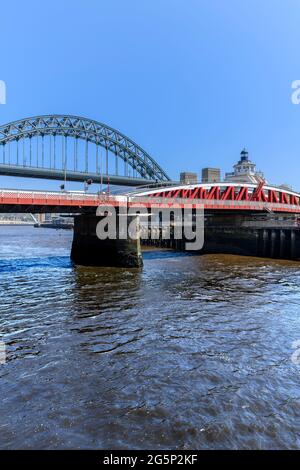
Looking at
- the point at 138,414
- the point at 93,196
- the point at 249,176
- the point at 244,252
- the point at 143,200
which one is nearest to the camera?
the point at 138,414

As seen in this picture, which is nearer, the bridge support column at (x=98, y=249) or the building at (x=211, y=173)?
the bridge support column at (x=98, y=249)

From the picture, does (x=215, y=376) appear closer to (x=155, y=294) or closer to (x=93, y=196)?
(x=155, y=294)

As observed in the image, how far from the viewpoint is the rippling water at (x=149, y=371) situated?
786 centimetres

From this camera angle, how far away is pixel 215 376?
10.7 meters

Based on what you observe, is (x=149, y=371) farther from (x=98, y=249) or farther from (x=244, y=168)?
(x=244, y=168)

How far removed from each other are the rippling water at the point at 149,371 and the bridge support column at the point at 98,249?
12.7m

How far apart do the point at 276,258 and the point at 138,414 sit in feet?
149

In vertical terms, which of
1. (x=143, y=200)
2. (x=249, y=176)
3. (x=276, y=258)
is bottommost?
(x=276, y=258)

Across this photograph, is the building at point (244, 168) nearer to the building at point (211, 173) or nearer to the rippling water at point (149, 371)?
the building at point (211, 173)

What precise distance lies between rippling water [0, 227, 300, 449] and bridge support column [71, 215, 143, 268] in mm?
12689

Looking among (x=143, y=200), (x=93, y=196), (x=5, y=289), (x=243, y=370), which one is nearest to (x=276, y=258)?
(x=143, y=200)

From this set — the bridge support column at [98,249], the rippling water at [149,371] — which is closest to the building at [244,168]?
the bridge support column at [98,249]

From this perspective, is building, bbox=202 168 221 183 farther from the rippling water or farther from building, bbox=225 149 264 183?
the rippling water

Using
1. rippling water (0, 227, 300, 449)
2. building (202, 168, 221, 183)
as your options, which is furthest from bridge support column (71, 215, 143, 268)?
building (202, 168, 221, 183)
